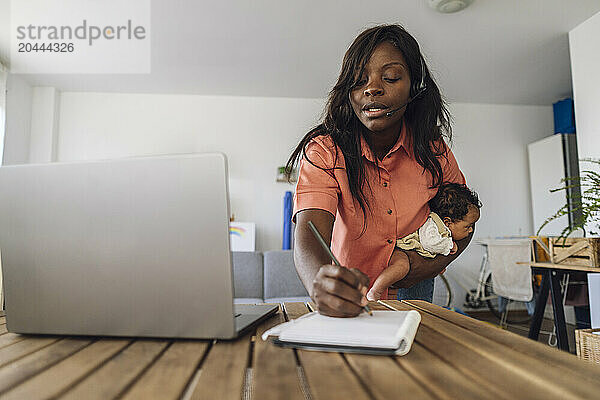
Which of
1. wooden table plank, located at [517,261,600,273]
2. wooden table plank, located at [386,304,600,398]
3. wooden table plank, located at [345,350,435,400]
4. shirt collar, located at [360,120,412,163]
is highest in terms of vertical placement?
shirt collar, located at [360,120,412,163]

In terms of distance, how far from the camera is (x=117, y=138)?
5.12 m

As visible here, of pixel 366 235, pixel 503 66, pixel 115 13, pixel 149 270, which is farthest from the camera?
pixel 503 66

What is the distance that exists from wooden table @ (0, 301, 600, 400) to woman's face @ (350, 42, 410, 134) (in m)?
0.69

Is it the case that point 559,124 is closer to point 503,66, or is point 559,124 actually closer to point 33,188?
point 503,66

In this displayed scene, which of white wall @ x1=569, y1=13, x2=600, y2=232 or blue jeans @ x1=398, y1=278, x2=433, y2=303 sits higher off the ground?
white wall @ x1=569, y1=13, x2=600, y2=232

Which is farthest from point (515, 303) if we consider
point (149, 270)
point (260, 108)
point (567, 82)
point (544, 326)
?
point (149, 270)

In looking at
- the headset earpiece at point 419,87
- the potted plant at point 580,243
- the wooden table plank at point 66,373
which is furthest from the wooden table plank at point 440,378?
the potted plant at point 580,243

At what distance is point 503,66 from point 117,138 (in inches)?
164

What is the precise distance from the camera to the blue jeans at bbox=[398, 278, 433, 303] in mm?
1338

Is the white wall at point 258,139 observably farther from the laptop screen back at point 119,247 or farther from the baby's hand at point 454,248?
the laptop screen back at point 119,247

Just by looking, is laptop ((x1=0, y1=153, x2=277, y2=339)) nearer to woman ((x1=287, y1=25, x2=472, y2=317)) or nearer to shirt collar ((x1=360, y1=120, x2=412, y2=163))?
woman ((x1=287, y1=25, x2=472, y2=317))

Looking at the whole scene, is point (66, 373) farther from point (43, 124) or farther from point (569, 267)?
point (43, 124)

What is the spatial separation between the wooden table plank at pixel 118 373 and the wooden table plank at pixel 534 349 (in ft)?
1.56

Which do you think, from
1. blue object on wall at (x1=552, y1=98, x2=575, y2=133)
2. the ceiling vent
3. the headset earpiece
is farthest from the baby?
blue object on wall at (x1=552, y1=98, x2=575, y2=133)
